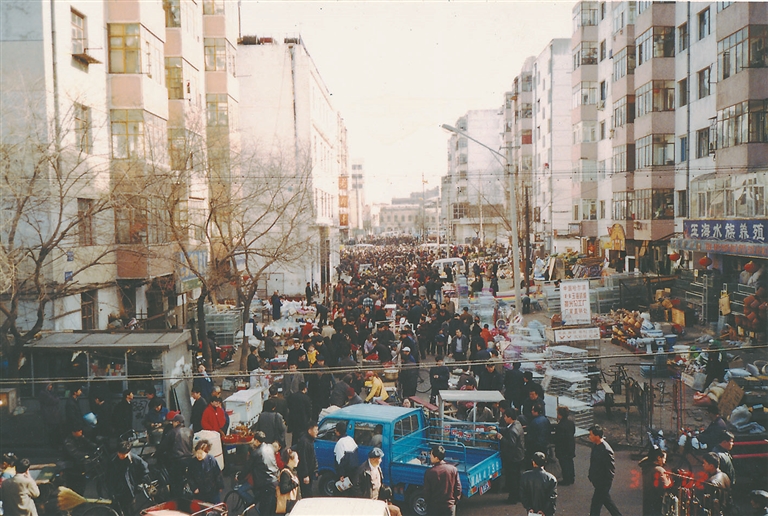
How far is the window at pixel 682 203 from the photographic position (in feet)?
95.6

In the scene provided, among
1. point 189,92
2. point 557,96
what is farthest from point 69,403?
point 557,96

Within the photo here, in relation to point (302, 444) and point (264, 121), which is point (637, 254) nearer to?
point (264, 121)

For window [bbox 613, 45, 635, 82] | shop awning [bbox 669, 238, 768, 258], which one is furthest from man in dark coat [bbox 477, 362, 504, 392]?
window [bbox 613, 45, 635, 82]

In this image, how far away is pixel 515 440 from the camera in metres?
9.66

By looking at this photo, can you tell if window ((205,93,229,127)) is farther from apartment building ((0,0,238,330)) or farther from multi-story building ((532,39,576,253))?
multi-story building ((532,39,576,253))

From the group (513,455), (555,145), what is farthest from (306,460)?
(555,145)

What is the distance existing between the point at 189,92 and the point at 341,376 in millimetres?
16193

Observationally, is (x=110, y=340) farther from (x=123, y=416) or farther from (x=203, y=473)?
(x=203, y=473)

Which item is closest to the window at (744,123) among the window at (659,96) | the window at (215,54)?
the window at (659,96)

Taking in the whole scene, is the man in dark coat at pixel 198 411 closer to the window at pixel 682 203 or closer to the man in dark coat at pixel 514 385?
the man in dark coat at pixel 514 385

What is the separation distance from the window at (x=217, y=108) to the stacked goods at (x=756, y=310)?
2178 cm

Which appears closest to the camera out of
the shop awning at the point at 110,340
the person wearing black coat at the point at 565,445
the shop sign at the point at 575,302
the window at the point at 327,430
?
the person wearing black coat at the point at 565,445

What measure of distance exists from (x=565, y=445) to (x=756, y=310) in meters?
11.2

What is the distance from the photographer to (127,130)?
2072 centimetres
